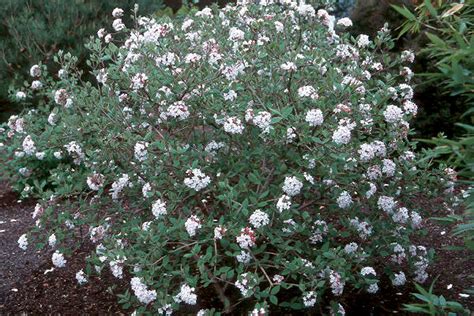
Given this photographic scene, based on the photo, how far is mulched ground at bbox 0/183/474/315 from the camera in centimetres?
383

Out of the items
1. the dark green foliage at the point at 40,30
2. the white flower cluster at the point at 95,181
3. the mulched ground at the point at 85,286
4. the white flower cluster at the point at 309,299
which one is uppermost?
the white flower cluster at the point at 309,299

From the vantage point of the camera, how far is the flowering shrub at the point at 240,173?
311 cm

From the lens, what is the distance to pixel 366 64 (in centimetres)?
374

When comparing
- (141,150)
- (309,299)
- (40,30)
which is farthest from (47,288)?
(40,30)

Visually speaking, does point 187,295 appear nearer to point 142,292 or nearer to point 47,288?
point 142,292

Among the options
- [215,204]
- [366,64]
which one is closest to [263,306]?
[215,204]

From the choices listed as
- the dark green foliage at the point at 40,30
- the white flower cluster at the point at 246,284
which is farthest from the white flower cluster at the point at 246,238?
the dark green foliage at the point at 40,30

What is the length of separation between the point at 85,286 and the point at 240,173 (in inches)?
53.1

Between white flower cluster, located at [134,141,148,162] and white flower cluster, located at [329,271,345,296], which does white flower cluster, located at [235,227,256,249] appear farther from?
white flower cluster, located at [134,141,148,162]

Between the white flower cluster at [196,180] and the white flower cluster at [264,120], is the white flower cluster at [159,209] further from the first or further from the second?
the white flower cluster at [264,120]

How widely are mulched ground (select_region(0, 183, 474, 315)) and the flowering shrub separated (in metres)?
0.21

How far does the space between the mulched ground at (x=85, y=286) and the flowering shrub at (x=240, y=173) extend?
0.21 meters

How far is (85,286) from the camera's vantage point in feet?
13.8

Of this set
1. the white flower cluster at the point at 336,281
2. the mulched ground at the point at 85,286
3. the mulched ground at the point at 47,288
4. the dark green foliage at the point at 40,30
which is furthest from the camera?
the dark green foliage at the point at 40,30
